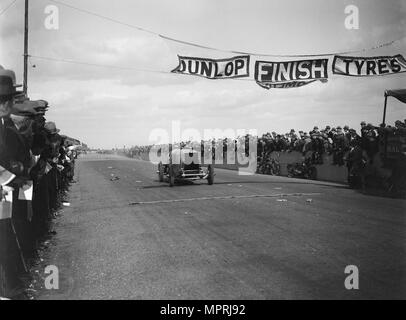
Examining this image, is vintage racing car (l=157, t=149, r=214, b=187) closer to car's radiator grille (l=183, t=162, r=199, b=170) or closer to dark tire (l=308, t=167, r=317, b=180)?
car's radiator grille (l=183, t=162, r=199, b=170)

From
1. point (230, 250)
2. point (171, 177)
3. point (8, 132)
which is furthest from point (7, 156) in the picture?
point (171, 177)

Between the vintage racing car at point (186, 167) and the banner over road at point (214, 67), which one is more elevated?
the banner over road at point (214, 67)

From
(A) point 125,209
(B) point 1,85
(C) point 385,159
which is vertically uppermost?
(B) point 1,85

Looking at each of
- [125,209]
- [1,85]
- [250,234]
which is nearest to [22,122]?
[1,85]

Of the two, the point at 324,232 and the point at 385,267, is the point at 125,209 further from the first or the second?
the point at 385,267

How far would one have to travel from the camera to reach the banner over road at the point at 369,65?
653 inches

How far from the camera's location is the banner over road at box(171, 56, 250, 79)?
17016mm

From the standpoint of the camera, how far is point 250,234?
7.76m

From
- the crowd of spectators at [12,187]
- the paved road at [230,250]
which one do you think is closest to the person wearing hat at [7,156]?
the crowd of spectators at [12,187]

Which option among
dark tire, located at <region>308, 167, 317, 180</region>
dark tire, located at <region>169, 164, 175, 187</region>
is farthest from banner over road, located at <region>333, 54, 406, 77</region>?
dark tire, located at <region>169, 164, 175, 187</region>

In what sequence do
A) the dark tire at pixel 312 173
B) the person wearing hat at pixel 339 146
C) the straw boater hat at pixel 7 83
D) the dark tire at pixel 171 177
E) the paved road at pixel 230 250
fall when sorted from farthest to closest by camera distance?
the dark tire at pixel 312 173 → the person wearing hat at pixel 339 146 → the dark tire at pixel 171 177 → the paved road at pixel 230 250 → the straw boater hat at pixel 7 83

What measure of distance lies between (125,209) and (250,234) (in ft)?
15.5

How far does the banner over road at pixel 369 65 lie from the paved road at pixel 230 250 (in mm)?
6703

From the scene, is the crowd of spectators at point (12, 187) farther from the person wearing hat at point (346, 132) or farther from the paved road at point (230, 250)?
the person wearing hat at point (346, 132)
